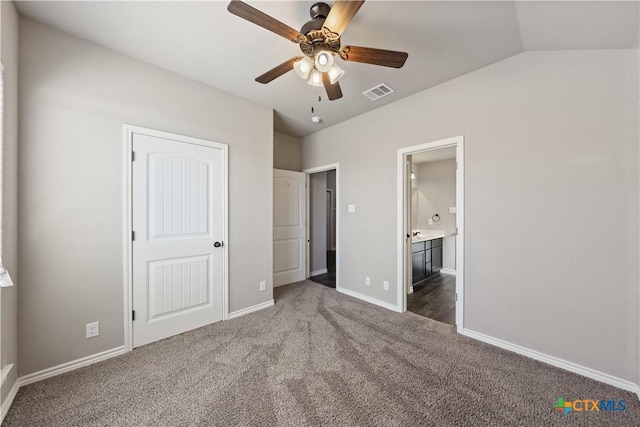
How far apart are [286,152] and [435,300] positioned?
339 centimetres

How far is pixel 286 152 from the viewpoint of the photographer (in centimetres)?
438

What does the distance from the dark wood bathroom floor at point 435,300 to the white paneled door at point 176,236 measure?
2508 millimetres

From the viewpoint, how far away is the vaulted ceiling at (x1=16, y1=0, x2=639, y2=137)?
1644 mm

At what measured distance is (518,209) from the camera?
2.19m

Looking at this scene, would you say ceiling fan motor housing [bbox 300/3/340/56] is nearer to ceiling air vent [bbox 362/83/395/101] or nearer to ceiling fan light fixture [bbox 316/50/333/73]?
ceiling fan light fixture [bbox 316/50/333/73]

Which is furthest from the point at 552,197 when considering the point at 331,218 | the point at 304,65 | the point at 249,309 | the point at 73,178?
the point at 331,218

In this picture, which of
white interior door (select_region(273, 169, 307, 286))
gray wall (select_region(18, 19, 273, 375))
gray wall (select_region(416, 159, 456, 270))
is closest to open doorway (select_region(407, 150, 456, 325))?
gray wall (select_region(416, 159, 456, 270))

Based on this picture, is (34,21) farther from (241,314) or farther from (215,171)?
(241,314)

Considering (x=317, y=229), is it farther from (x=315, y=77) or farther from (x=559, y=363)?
(x=559, y=363)

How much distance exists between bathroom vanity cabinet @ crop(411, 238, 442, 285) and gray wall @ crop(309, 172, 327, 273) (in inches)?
71.1

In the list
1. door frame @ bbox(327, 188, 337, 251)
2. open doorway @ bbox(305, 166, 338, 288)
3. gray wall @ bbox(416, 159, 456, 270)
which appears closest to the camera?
open doorway @ bbox(305, 166, 338, 288)

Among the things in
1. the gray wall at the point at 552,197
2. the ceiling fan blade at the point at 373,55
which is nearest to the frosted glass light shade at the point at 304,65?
the ceiling fan blade at the point at 373,55

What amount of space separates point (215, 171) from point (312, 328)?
2.07m

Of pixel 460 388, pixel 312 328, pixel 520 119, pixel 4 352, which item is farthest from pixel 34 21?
pixel 460 388
